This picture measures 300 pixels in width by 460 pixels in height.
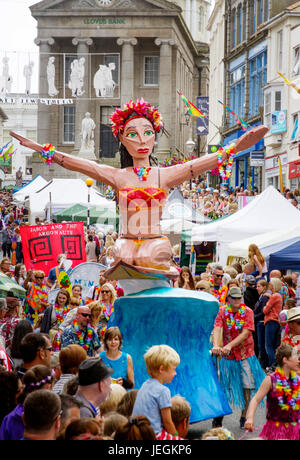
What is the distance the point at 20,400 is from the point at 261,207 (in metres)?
13.3

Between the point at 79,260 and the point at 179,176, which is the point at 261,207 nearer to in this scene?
the point at 79,260

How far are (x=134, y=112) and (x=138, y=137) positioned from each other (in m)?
0.28

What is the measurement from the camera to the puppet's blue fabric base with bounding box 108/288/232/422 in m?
7.59

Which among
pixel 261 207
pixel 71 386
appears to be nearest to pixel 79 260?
pixel 261 207

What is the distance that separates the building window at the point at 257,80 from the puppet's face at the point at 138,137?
3187cm

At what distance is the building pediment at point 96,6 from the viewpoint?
56.6m

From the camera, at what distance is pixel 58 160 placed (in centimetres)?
839

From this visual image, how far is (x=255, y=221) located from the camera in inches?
691

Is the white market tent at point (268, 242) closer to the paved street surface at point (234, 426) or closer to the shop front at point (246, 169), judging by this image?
the paved street surface at point (234, 426)

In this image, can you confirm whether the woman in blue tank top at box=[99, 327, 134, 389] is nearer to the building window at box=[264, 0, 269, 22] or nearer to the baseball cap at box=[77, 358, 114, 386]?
the baseball cap at box=[77, 358, 114, 386]

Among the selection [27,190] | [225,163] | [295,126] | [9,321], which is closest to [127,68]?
[27,190]

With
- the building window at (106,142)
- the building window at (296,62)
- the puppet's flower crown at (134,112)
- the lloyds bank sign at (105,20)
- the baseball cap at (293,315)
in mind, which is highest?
the lloyds bank sign at (105,20)

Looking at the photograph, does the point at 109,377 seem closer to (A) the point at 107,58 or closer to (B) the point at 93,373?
(B) the point at 93,373

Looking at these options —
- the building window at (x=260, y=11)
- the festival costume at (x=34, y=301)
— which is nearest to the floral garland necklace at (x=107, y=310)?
the festival costume at (x=34, y=301)
